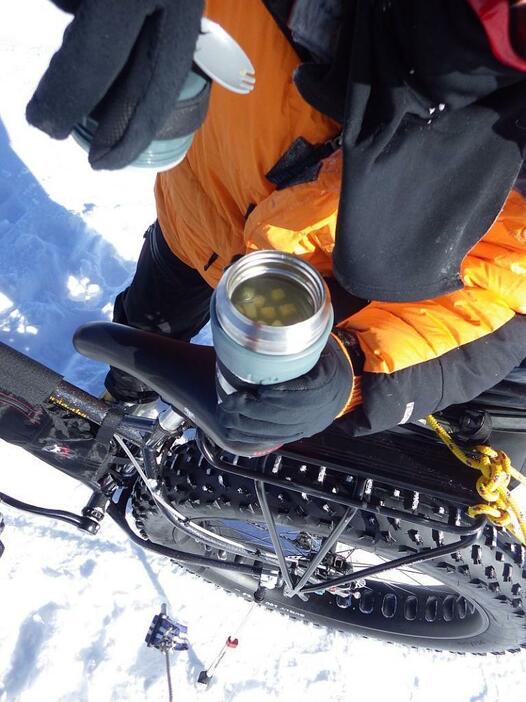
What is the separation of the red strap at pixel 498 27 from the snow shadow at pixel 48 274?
2.44 meters

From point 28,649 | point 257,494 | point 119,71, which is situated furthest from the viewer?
point 28,649

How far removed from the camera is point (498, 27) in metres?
0.85

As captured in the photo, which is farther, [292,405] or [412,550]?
[412,550]

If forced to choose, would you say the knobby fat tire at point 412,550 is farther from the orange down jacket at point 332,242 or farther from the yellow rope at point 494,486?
the orange down jacket at point 332,242

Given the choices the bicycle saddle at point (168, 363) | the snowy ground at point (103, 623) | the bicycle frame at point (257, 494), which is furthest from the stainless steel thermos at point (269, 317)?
the snowy ground at point (103, 623)

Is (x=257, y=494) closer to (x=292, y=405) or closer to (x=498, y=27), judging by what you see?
(x=292, y=405)

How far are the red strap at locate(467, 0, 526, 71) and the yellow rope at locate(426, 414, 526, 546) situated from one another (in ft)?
3.24

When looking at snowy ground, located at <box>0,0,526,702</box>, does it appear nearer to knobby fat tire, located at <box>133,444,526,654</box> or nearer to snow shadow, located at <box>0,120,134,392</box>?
snow shadow, located at <box>0,120,134,392</box>

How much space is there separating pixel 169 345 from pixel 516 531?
104 centimetres

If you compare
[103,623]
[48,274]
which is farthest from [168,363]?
[48,274]

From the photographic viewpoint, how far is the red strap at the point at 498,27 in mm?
840

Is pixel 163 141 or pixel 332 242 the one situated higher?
pixel 163 141

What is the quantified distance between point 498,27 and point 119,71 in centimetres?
54

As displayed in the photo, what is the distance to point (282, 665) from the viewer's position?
8.23 feet
